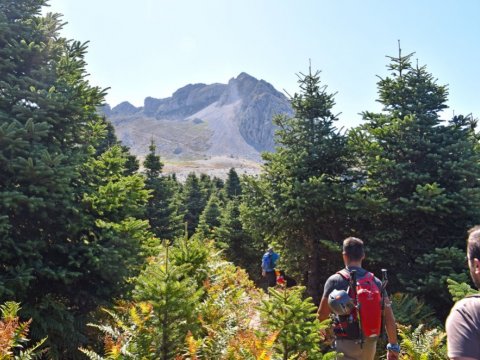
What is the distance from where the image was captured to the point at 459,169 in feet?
35.6

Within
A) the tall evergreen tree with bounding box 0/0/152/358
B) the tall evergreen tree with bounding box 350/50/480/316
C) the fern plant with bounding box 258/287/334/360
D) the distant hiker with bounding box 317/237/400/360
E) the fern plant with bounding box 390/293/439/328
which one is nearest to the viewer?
the distant hiker with bounding box 317/237/400/360

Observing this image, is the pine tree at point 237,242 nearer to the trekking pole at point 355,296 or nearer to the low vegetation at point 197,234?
the low vegetation at point 197,234

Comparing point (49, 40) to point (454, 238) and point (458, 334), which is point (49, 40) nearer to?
point (458, 334)

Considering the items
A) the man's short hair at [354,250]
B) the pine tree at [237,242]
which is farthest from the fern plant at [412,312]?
the pine tree at [237,242]

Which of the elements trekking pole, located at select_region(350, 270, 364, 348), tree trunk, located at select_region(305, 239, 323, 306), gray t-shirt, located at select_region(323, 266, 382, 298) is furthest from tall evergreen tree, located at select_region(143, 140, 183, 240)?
trekking pole, located at select_region(350, 270, 364, 348)

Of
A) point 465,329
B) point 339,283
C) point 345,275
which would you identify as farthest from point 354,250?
point 465,329

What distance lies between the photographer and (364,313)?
16.2ft

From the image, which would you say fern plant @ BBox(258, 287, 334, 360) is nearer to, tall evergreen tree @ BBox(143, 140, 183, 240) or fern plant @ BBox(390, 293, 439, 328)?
fern plant @ BBox(390, 293, 439, 328)

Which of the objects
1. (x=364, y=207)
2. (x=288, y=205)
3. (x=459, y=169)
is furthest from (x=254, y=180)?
(x=459, y=169)

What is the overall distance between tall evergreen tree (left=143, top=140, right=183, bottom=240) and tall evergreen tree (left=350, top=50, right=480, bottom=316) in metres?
12.3

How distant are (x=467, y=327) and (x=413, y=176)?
940 centimetres

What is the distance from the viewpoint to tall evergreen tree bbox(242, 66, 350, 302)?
41.5ft

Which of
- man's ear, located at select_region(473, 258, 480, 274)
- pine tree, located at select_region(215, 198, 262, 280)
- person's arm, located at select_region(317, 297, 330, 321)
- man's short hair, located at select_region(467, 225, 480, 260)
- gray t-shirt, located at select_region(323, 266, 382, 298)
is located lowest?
pine tree, located at select_region(215, 198, 262, 280)

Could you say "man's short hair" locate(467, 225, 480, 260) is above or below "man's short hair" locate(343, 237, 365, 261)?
above
